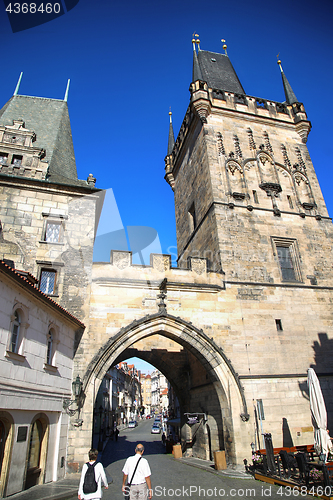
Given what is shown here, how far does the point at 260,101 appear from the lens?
1742 cm

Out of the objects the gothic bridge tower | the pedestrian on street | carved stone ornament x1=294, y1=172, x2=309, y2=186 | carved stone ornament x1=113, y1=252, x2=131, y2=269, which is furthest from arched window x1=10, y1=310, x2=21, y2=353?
carved stone ornament x1=294, y1=172, x2=309, y2=186

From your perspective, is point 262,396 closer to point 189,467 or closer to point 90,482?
point 189,467

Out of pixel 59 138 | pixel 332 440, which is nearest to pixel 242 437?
pixel 332 440

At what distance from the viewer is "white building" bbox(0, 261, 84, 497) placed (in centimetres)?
641

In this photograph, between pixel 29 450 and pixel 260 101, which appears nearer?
pixel 29 450

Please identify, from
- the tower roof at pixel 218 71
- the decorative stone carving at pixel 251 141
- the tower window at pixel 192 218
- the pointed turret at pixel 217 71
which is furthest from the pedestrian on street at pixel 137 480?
the tower roof at pixel 218 71

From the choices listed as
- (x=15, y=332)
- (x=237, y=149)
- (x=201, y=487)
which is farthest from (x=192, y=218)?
(x=201, y=487)

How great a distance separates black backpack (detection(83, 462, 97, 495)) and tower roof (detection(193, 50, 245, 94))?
1843 centimetres

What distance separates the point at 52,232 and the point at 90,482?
8516 millimetres

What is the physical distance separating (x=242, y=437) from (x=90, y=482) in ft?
23.0

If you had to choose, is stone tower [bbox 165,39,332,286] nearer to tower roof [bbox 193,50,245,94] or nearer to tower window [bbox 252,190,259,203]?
tower window [bbox 252,190,259,203]

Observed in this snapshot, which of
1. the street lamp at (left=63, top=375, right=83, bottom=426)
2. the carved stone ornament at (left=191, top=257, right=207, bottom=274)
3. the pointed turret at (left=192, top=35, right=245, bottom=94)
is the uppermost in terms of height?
the pointed turret at (left=192, top=35, right=245, bottom=94)

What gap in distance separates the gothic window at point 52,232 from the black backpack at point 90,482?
8.11 m

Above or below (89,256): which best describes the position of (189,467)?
below
